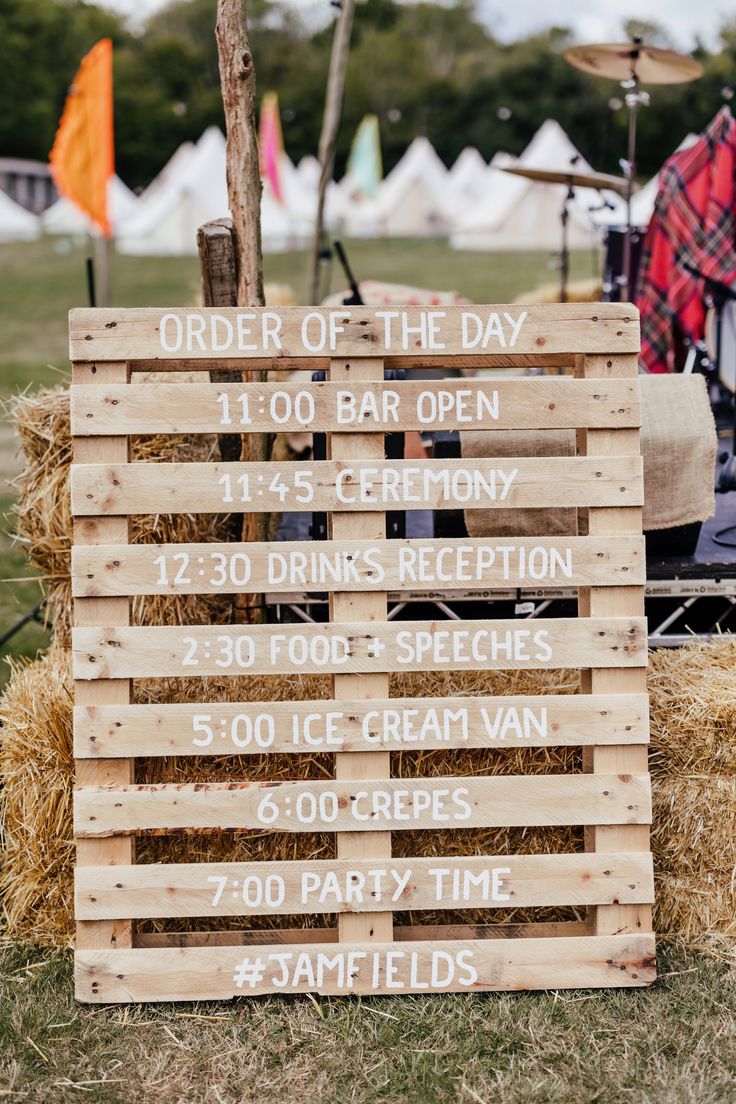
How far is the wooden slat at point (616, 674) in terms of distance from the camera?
2.67m

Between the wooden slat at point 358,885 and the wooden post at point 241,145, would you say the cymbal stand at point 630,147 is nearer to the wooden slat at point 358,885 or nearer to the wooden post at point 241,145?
the wooden post at point 241,145

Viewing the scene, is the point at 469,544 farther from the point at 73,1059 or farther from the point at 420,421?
the point at 73,1059

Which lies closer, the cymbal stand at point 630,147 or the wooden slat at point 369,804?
the wooden slat at point 369,804

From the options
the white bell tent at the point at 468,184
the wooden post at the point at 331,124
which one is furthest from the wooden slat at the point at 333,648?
the white bell tent at the point at 468,184

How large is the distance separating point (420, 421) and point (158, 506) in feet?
2.16

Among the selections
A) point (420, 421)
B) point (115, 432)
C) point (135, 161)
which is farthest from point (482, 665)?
point (135, 161)

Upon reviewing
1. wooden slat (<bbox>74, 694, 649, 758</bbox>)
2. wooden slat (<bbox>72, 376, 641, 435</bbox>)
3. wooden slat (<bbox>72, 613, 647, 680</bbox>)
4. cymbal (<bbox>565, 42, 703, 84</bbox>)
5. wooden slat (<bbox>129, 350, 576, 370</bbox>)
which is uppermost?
cymbal (<bbox>565, 42, 703, 84</bbox>)

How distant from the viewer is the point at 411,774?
2.85 metres

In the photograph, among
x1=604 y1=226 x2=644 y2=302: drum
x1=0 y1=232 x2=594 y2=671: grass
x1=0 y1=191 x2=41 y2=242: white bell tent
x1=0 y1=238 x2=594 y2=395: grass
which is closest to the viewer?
x1=604 y1=226 x2=644 y2=302: drum

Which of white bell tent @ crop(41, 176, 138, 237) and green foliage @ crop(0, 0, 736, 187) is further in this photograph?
green foliage @ crop(0, 0, 736, 187)

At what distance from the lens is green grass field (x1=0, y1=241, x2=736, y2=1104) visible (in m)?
2.29

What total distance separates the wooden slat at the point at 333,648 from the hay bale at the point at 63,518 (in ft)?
2.44

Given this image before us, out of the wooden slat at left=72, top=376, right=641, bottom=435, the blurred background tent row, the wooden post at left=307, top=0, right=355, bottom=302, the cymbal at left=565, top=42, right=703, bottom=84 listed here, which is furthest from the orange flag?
the blurred background tent row

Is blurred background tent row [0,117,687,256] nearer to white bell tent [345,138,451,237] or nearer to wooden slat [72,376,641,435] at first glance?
white bell tent [345,138,451,237]
